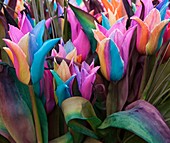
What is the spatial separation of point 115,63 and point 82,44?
0.30 ft

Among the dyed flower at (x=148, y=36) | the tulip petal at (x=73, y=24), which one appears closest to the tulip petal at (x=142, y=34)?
the dyed flower at (x=148, y=36)

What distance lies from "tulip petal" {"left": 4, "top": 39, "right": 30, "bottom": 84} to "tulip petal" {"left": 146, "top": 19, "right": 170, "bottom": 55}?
17cm

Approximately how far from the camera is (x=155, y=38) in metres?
0.51

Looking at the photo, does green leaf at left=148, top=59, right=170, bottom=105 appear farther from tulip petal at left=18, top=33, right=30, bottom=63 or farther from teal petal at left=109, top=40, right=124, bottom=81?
tulip petal at left=18, top=33, right=30, bottom=63

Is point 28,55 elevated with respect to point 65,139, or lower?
elevated

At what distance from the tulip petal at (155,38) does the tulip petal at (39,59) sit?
0.14 meters

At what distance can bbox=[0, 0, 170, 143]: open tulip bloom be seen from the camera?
1.50 ft

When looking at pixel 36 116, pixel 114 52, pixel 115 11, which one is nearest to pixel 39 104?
pixel 36 116

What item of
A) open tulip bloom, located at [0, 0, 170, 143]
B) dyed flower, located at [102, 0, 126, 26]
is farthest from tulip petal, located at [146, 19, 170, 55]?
dyed flower, located at [102, 0, 126, 26]

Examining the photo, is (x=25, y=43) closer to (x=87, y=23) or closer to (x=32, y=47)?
(x=32, y=47)

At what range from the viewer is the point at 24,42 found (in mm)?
462

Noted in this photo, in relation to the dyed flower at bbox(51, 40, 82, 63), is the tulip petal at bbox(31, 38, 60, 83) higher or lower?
higher

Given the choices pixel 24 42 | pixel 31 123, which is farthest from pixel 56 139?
pixel 24 42

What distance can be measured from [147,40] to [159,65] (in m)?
0.05
